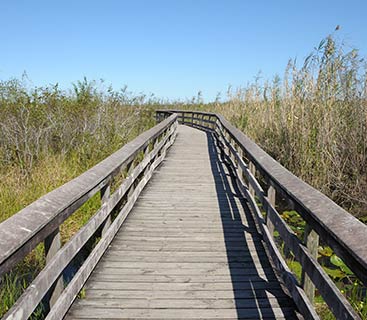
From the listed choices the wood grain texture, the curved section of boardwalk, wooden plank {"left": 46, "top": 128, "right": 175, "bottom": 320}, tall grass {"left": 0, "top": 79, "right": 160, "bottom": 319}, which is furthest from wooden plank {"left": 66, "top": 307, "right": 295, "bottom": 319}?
tall grass {"left": 0, "top": 79, "right": 160, "bottom": 319}

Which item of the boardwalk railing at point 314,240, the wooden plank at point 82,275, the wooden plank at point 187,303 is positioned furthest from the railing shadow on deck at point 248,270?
the wooden plank at point 82,275

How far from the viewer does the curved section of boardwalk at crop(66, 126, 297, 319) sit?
2.62 meters

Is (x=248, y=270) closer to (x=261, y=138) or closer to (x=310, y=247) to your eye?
(x=310, y=247)

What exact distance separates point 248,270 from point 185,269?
0.54m

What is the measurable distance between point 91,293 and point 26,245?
134 cm

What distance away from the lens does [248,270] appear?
3287 mm

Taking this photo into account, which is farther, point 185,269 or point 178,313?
point 185,269

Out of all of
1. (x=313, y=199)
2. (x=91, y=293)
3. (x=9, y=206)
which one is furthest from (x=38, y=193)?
(x=313, y=199)

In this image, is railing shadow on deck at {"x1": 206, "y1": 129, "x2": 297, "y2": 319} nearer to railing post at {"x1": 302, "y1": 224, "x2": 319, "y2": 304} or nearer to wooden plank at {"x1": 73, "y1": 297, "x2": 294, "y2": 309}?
wooden plank at {"x1": 73, "y1": 297, "x2": 294, "y2": 309}

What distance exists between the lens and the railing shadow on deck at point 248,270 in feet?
8.77

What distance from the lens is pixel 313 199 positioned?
7.16ft

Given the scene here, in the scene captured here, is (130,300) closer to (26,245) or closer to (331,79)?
(26,245)

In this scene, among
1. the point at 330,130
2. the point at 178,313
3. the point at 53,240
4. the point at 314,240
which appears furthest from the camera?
the point at 330,130

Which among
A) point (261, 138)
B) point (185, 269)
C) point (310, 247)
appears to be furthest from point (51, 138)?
point (310, 247)
